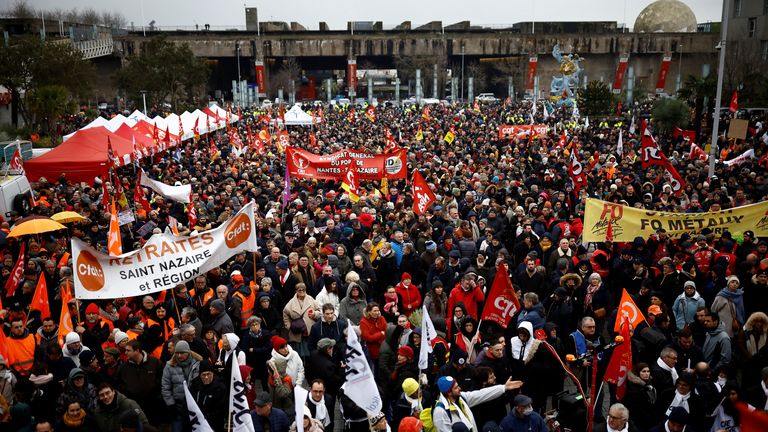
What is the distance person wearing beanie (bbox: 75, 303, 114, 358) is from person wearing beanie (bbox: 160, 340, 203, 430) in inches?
51.1

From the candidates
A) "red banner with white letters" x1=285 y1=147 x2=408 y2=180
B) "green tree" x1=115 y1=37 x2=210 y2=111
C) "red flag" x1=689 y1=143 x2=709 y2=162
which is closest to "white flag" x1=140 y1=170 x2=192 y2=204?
"red banner with white letters" x1=285 y1=147 x2=408 y2=180

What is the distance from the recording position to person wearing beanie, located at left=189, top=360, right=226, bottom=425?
20.5ft

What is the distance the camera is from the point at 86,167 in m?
18.9

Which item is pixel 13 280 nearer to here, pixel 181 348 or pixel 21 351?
pixel 21 351

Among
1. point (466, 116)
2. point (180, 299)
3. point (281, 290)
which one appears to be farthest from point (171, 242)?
point (466, 116)

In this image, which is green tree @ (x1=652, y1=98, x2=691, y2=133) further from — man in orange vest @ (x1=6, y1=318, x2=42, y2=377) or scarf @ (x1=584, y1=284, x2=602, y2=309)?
man in orange vest @ (x1=6, y1=318, x2=42, y2=377)

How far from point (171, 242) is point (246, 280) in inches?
50.7

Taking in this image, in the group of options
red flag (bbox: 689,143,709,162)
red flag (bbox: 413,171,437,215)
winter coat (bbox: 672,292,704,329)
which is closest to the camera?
winter coat (bbox: 672,292,704,329)

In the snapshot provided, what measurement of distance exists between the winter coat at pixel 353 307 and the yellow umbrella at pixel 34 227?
574 cm

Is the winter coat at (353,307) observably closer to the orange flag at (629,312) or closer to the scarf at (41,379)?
the orange flag at (629,312)

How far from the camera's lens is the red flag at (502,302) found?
758 cm

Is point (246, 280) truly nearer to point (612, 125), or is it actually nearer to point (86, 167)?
point (86, 167)

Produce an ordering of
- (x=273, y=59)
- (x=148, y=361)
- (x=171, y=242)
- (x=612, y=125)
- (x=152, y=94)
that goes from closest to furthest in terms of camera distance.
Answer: (x=148, y=361)
(x=171, y=242)
(x=612, y=125)
(x=152, y=94)
(x=273, y=59)

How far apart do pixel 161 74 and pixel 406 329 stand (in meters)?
43.4
